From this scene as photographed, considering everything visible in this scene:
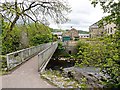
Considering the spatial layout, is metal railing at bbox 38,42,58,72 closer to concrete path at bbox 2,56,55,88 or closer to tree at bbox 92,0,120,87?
concrete path at bbox 2,56,55,88

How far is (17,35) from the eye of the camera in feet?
78.1

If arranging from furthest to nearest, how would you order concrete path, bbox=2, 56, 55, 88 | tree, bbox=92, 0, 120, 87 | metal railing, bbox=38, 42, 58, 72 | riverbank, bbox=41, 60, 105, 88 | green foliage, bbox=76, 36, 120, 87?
metal railing, bbox=38, 42, 58, 72, riverbank, bbox=41, 60, 105, 88, concrete path, bbox=2, 56, 55, 88, green foliage, bbox=76, 36, 120, 87, tree, bbox=92, 0, 120, 87

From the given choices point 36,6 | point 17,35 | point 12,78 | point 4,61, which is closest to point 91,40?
point 12,78

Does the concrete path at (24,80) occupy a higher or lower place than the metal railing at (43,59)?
lower

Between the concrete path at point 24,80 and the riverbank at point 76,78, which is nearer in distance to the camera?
the concrete path at point 24,80

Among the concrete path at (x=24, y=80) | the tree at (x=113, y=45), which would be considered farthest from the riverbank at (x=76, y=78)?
the tree at (x=113, y=45)

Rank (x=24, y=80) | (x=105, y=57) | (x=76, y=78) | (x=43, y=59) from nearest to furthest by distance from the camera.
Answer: (x=105, y=57), (x=24, y=80), (x=76, y=78), (x=43, y=59)

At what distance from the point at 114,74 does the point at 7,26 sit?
14.2 meters

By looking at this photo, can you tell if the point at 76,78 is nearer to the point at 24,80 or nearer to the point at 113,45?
the point at 24,80

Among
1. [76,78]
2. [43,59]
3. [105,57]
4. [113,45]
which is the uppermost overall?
[113,45]

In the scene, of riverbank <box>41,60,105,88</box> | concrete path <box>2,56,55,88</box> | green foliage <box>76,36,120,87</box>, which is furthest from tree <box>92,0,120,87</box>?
concrete path <box>2,56,55,88</box>

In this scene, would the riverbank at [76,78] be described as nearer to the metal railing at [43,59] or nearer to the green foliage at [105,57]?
the metal railing at [43,59]

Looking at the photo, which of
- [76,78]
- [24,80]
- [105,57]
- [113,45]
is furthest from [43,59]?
[113,45]

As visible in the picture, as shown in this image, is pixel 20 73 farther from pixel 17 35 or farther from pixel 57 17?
pixel 17 35
